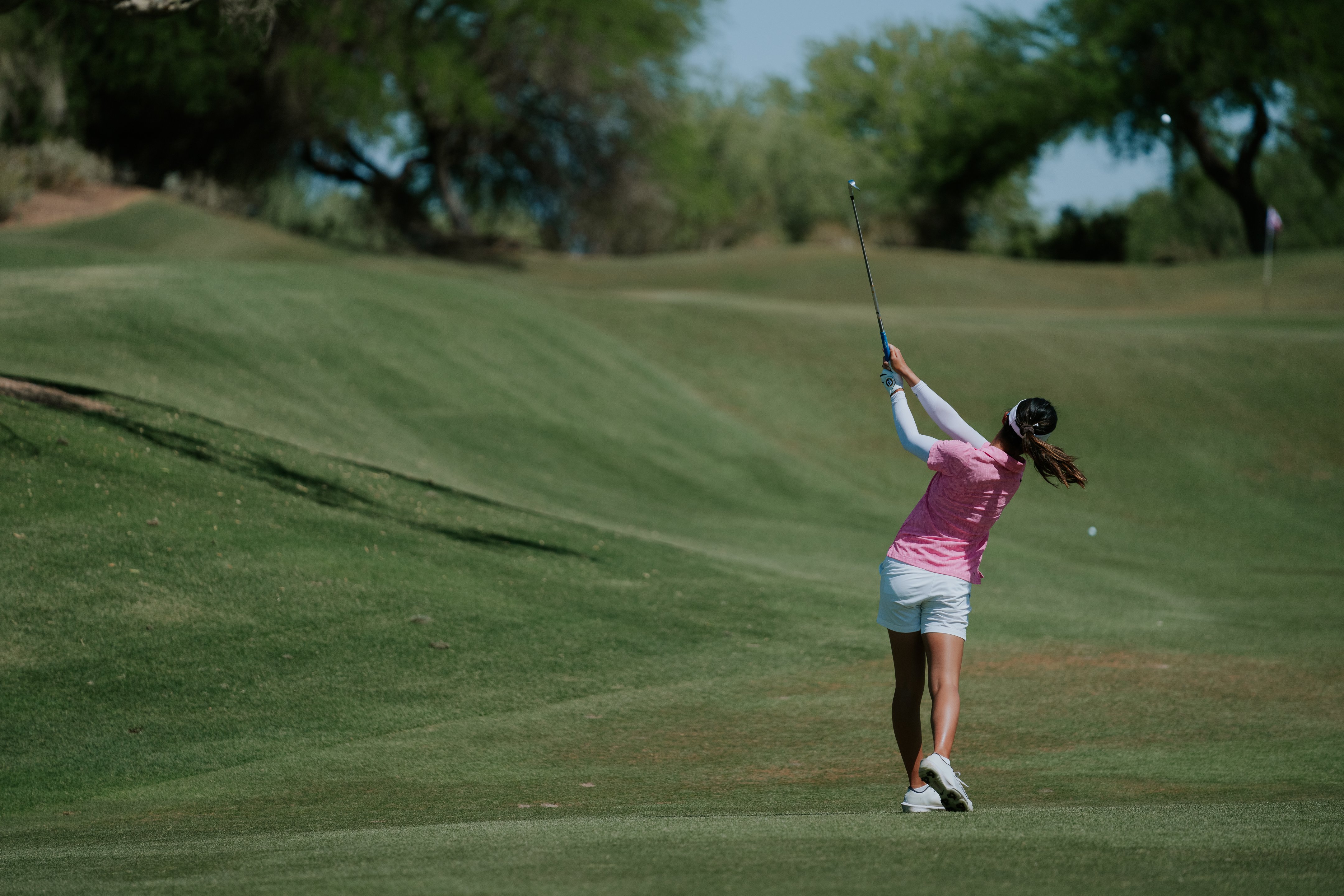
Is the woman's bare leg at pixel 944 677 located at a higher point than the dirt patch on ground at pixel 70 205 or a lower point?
lower

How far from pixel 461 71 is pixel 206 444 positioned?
31.9 metres

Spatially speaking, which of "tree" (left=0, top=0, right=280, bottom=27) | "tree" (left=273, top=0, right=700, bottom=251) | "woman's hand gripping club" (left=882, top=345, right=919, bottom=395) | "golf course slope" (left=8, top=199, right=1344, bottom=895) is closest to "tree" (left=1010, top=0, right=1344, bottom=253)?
"tree" (left=273, top=0, right=700, bottom=251)

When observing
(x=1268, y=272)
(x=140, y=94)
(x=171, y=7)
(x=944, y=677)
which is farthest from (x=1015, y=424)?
(x=140, y=94)

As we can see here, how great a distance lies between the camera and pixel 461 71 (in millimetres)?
42969

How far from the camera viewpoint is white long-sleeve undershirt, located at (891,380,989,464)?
253 inches

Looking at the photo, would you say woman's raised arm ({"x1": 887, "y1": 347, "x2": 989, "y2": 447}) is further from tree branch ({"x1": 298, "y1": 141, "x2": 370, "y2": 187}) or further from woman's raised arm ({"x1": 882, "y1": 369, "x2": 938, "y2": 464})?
tree branch ({"x1": 298, "y1": 141, "x2": 370, "y2": 187})

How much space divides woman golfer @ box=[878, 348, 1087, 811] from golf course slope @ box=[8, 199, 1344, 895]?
70 centimetres

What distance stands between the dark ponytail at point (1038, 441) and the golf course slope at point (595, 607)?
1.67m

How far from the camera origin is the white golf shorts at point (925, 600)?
6367 millimetres

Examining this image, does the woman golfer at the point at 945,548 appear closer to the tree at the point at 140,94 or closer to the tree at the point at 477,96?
the tree at the point at 140,94

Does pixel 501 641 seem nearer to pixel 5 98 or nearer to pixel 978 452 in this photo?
pixel 978 452

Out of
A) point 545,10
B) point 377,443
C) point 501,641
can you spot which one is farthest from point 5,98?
point 501,641

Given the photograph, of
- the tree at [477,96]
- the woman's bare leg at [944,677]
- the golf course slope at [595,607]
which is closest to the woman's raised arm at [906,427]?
the woman's bare leg at [944,677]

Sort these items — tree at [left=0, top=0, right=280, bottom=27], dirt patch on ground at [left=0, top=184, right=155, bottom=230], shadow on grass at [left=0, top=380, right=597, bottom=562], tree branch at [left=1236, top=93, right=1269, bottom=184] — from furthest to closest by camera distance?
tree branch at [left=1236, top=93, right=1269, bottom=184]
dirt patch on ground at [left=0, top=184, right=155, bottom=230]
shadow on grass at [left=0, top=380, right=597, bottom=562]
tree at [left=0, top=0, right=280, bottom=27]
